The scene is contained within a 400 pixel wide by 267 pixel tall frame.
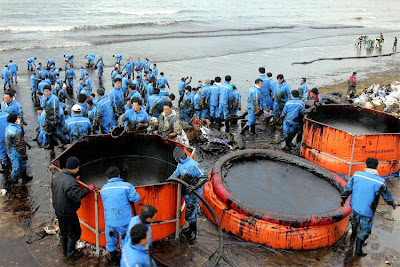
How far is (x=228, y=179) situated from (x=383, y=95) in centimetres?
980

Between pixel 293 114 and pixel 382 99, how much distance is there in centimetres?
581

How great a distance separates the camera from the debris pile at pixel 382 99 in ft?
41.6

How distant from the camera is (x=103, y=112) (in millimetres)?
9242

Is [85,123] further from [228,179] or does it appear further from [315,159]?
[315,159]

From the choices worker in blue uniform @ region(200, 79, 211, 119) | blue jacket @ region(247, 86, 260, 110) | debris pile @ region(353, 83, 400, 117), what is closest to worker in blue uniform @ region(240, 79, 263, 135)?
blue jacket @ region(247, 86, 260, 110)

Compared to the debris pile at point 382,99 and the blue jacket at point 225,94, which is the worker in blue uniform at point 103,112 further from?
the debris pile at point 382,99

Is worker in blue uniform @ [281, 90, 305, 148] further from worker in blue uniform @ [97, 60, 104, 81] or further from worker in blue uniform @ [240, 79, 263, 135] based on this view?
worker in blue uniform @ [97, 60, 104, 81]

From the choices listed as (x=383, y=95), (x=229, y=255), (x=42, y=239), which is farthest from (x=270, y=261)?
(x=383, y=95)

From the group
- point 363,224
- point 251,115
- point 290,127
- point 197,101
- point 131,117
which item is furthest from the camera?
point 197,101

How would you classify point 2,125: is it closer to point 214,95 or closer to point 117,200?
point 117,200

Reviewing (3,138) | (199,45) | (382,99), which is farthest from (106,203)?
(199,45)

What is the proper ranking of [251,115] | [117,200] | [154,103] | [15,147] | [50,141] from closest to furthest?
[117,200], [15,147], [50,141], [154,103], [251,115]

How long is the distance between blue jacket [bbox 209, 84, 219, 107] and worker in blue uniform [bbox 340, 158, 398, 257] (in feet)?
21.8

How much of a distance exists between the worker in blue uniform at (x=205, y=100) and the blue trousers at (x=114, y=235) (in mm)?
7420
